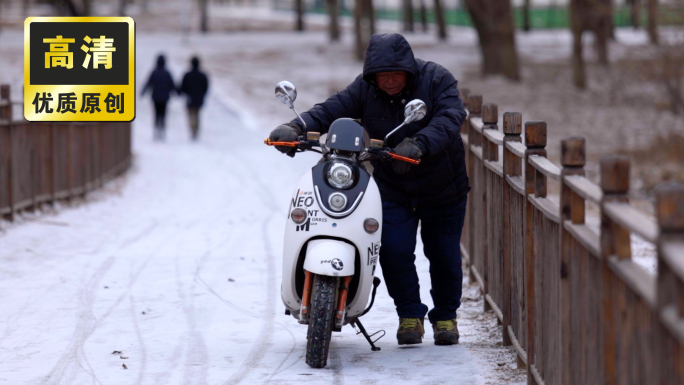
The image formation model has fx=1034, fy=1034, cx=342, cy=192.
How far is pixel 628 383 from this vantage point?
320 centimetres

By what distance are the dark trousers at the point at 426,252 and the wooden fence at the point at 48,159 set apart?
6532 millimetres

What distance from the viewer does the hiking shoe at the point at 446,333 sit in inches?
244

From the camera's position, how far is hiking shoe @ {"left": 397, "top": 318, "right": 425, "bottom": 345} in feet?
20.2

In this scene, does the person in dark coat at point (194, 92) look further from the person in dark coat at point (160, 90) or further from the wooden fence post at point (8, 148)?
the wooden fence post at point (8, 148)

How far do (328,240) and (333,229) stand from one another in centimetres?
6

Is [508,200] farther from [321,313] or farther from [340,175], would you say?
[321,313]

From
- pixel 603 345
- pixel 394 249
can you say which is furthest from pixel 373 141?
pixel 603 345

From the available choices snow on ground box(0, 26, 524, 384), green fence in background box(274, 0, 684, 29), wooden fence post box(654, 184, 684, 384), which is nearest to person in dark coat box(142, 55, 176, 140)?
snow on ground box(0, 26, 524, 384)

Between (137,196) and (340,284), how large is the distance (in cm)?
1064

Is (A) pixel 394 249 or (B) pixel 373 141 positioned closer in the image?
(B) pixel 373 141

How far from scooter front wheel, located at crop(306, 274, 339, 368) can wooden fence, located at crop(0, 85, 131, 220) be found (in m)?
6.81

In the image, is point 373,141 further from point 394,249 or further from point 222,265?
point 222,265

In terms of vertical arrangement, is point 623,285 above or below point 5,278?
above

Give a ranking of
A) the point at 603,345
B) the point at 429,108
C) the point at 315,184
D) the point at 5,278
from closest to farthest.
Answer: the point at 603,345
the point at 315,184
the point at 429,108
the point at 5,278
